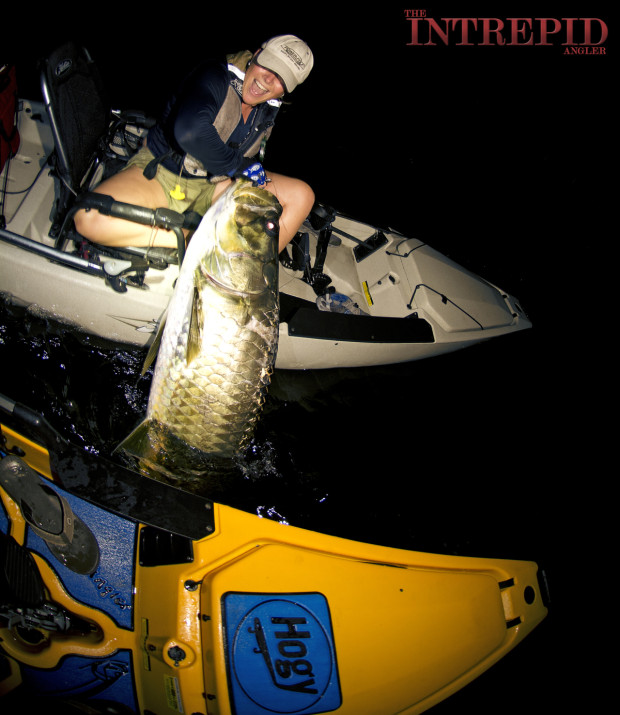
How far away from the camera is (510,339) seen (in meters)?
5.43

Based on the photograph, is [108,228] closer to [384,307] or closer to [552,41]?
[384,307]

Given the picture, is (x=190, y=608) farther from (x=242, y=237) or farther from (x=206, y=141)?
(x=206, y=141)

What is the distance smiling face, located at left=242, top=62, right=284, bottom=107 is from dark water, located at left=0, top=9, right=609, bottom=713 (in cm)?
203

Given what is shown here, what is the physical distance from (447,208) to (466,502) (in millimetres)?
5336

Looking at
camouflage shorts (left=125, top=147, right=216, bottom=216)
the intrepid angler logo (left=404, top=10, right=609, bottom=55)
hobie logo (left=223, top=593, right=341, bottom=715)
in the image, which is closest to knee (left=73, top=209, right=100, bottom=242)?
camouflage shorts (left=125, top=147, right=216, bottom=216)

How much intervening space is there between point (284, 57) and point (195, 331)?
169 cm

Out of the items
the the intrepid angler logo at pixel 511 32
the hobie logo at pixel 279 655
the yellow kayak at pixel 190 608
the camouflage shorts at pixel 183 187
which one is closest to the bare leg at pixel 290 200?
the camouflage shorts at pixel 183 187

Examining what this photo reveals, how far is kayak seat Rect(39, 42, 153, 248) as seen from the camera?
1.80 metres

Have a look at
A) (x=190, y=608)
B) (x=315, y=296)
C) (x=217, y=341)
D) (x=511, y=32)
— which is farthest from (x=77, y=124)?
(x=511, y=32)

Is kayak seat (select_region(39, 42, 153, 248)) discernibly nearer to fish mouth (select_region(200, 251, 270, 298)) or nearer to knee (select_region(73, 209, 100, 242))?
knee (select_region(73, 209, 100, 242))

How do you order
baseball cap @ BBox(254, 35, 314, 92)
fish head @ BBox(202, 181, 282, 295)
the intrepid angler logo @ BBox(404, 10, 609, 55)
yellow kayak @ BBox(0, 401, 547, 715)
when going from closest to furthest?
yellow kayak @ BBox(0, 401, 547, 715) → fish head @ BBox(202, 181, 282, 295) → baseball cap @ BBox(254, 35, 314, 92) → the intrepid angler logo @ BBox(404, 10, 609, 55)

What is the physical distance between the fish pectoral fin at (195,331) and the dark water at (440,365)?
102 centimetres

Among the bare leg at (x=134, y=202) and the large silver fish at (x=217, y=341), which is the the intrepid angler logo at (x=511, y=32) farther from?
the large silver fish at (x=217, y=341)

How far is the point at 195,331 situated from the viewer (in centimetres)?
208
